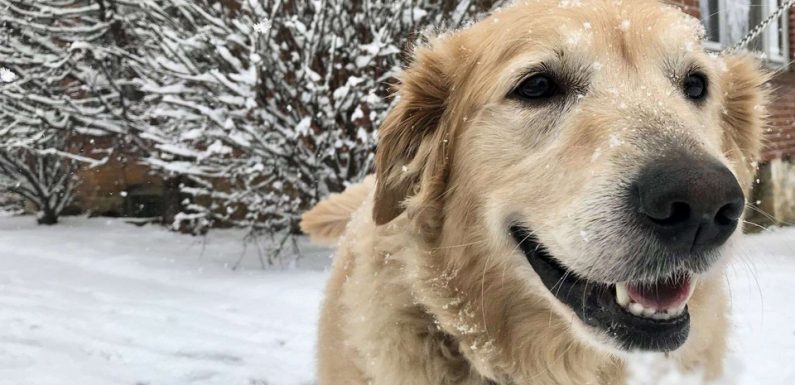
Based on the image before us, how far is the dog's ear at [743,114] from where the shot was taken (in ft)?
8.63

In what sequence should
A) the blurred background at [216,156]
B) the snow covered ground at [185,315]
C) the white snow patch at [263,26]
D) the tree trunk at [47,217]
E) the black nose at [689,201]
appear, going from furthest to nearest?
the tree trunk at [47,217]
the white snow patch at [263,26]
the blurred background at [216,156]
the snow covered ground at [185,315]
the black nose at [689,201]

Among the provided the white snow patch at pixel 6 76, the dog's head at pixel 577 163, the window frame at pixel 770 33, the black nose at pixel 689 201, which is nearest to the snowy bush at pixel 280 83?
the white snow patch at pixel 6 76

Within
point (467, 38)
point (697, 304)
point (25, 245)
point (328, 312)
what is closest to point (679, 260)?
point (697, 304)

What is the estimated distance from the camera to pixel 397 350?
7.23 ft

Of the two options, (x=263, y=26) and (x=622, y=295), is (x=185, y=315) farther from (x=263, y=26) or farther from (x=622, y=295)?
(x=622, y=295)

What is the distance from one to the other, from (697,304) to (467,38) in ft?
4.30

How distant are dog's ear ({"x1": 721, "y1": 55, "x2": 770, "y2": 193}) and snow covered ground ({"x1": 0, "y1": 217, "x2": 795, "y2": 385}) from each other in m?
0.38

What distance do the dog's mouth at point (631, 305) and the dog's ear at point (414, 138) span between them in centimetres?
56

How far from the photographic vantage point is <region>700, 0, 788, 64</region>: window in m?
8.95

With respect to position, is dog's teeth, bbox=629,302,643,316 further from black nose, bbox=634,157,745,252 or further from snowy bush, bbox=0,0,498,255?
snowy bush, bbox=0,0,498,255

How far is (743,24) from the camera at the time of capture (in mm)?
9125

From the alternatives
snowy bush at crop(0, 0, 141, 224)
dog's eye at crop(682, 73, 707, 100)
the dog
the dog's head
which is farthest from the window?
snowy bush at crop(0, 0, 141, 224)

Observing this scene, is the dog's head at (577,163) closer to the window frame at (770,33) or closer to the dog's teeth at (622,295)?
the dog's teeth at (622,295)

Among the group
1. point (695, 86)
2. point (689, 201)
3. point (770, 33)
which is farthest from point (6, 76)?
point (770, 33)
